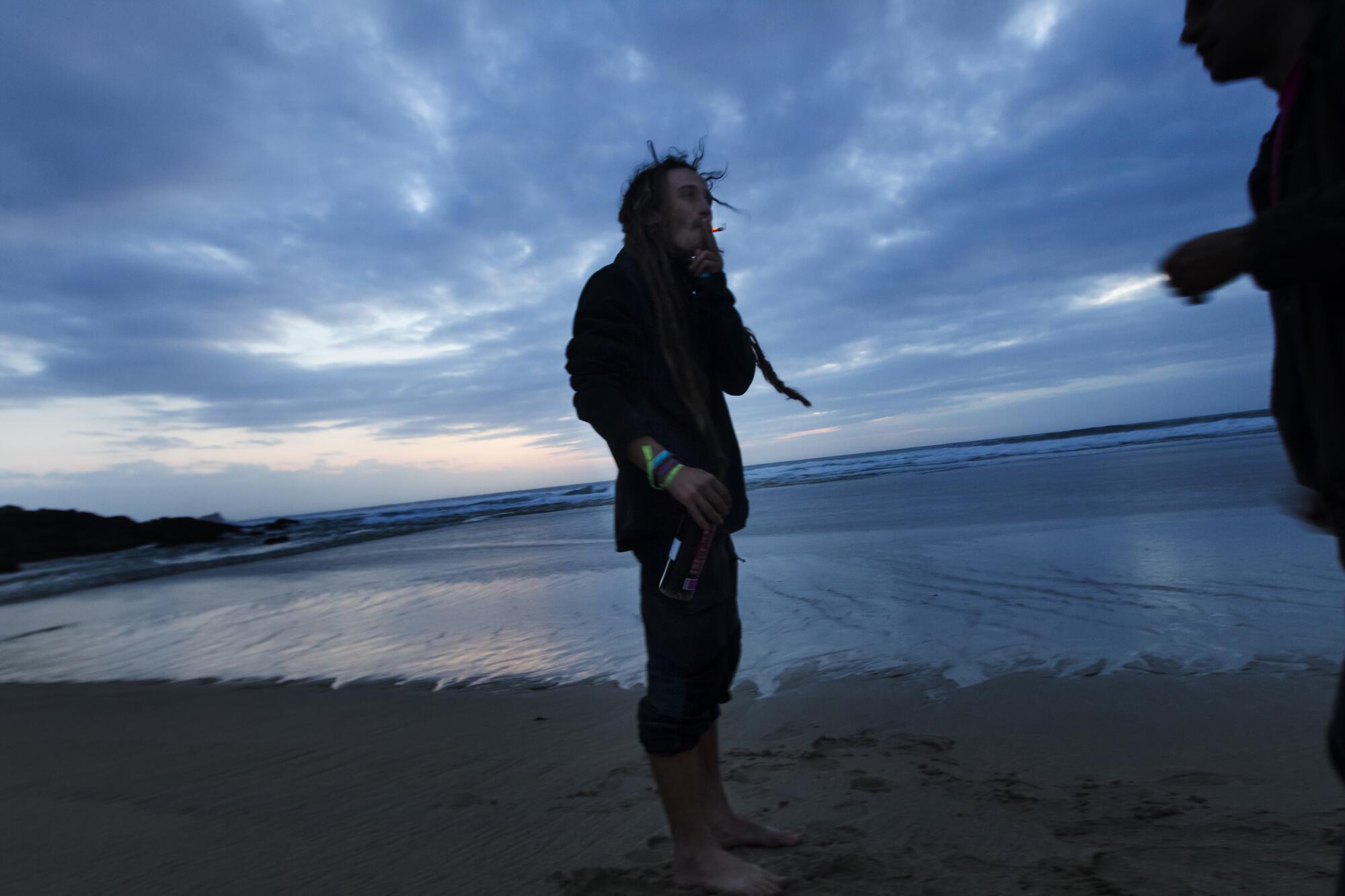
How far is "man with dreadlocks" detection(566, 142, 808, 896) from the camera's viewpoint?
1.94 metres

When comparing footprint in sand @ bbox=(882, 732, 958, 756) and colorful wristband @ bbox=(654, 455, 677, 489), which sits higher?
colorful wristband @ bbox=(654, 455, 677, 489)

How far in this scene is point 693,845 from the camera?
198 centimetres

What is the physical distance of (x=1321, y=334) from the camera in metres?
1.01

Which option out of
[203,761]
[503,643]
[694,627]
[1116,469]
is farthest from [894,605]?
[1116,469]

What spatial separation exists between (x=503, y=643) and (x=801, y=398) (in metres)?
3.43

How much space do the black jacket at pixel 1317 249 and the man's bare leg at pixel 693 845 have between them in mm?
1453

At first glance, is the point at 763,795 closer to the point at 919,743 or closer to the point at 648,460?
the point at 919,743

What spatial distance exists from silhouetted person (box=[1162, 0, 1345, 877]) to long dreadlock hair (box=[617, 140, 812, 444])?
119 cm

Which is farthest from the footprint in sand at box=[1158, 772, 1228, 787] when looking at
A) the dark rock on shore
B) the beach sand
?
the dark rock on shore

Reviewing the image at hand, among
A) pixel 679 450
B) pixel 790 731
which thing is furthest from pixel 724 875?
pixel 790 731

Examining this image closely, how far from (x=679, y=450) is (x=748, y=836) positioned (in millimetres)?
1096

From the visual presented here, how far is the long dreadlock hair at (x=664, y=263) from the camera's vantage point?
6.84 ft

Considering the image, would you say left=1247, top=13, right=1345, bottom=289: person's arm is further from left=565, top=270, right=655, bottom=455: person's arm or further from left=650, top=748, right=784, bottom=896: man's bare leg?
left=650, top=748, right=784, bottom=896: man's bare leg

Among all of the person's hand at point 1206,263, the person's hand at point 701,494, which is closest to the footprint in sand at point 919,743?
the person's hand at point 701,494
